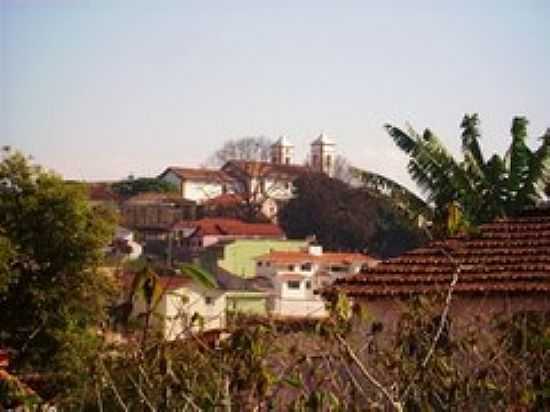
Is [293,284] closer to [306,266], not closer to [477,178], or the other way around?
[306,266]

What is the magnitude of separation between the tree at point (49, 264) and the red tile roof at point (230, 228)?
37.6m

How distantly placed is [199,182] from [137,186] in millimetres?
10896

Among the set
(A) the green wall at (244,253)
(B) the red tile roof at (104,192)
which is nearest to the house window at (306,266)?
(A) the green wall at (244,253)

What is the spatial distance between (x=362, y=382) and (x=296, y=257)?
37.2 meters

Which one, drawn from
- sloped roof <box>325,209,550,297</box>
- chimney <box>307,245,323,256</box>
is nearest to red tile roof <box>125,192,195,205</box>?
chimney <box>307,245,323,256</box>

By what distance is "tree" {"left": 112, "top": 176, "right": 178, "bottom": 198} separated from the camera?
6322 cm

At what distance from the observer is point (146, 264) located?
A: 4.42m

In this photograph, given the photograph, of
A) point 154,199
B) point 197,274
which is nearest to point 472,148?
point 197,274

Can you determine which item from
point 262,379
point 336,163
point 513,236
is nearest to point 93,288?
point 513,236

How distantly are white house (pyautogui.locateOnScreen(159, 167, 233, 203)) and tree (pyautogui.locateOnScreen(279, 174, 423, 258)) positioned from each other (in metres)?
16.0

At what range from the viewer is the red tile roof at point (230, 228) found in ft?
180

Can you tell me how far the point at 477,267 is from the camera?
29.0ft

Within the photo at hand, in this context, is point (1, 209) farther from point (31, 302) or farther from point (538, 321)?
point (538, 321)

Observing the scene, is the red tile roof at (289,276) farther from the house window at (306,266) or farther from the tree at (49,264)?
the tree at (49,264)
